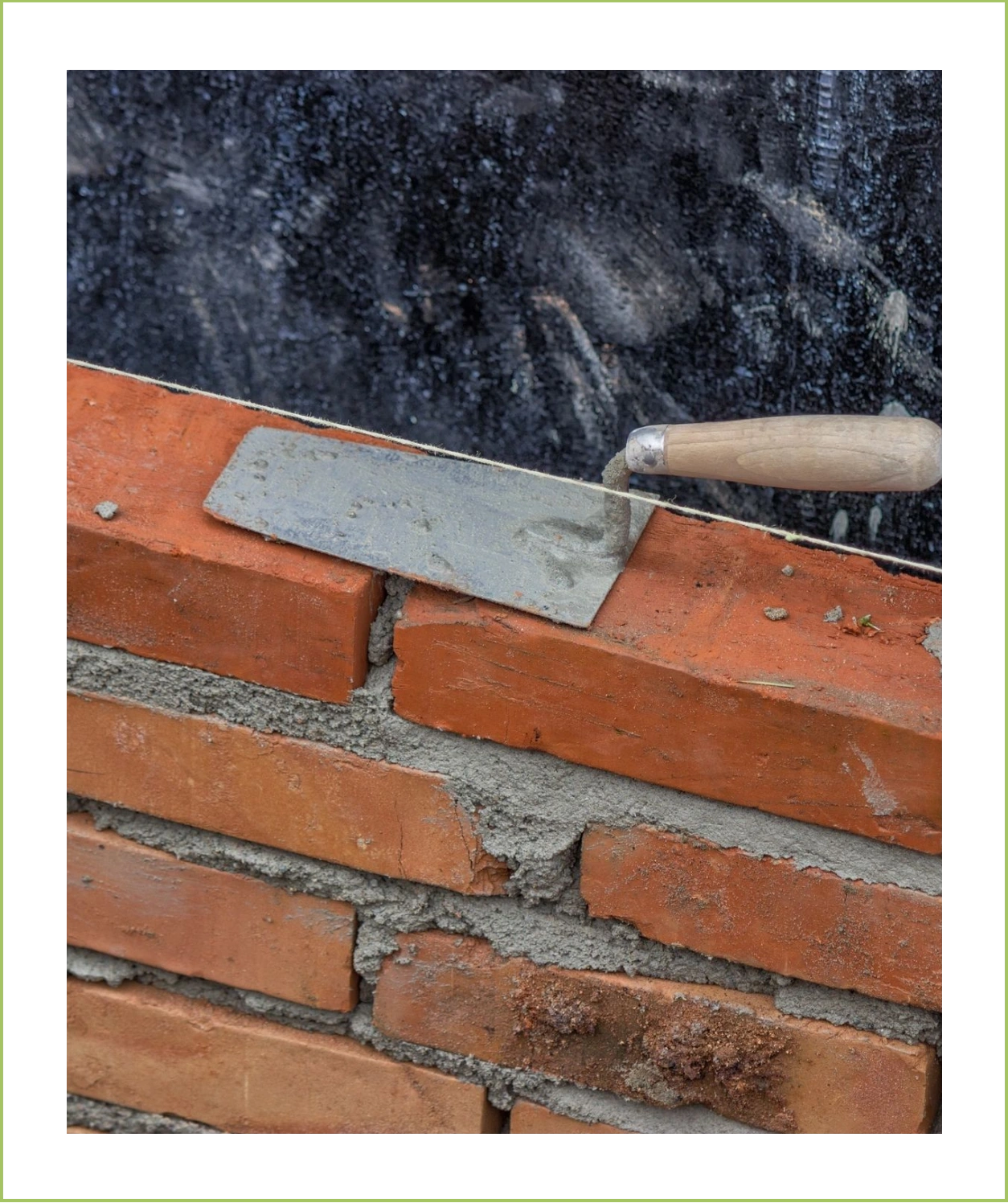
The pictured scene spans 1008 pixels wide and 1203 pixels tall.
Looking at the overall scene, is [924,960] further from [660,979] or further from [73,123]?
[73,123]

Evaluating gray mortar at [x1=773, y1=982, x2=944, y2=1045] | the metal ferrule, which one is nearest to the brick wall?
gray mortar at [x1=773, y1=982, x2=944, y2=1045]

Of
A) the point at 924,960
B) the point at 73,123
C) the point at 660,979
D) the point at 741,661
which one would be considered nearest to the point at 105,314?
the point at 73,123

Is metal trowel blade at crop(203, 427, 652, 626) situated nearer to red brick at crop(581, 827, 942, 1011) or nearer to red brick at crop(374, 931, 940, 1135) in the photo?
red brick at crop(581, 827, 942, 1011)

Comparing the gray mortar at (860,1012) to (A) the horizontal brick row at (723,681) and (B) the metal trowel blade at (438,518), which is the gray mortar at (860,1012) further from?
(B) the metal trowel blade at (438,518)

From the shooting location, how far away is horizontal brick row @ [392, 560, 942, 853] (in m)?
0.88

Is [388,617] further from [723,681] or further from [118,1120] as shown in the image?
[118,1120]

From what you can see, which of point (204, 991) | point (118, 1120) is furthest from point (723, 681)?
point (118, 1120)

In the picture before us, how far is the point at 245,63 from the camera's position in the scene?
2.97ft

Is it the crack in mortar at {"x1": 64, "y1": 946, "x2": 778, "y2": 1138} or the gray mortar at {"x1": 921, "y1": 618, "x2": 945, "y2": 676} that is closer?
the gray mortar at {"x1": 921, "y1": 618, "x2": 945, "y2": 676}

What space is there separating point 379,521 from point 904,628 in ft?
1.19

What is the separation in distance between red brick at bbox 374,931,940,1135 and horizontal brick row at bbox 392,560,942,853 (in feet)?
0.56

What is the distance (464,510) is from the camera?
948mm

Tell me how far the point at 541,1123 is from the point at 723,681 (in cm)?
41

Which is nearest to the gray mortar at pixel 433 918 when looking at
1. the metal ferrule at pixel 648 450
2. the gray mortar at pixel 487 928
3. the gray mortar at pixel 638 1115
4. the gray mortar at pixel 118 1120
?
the gray mortar at pixel 487 928
